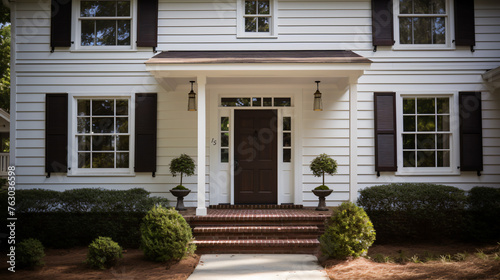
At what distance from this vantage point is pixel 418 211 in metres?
6.71

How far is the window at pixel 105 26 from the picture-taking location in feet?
27.1

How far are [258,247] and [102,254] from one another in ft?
7.73

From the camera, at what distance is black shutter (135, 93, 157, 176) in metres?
8.00

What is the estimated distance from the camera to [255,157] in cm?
827

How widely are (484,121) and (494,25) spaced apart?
204 centimetres

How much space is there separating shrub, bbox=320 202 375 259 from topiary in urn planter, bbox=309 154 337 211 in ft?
5.35

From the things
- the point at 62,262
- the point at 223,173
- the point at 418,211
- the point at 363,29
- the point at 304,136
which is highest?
the point at 363,29

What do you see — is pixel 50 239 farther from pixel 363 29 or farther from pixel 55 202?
pixel 363 29

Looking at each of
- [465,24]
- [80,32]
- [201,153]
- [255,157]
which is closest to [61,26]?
[80,32]

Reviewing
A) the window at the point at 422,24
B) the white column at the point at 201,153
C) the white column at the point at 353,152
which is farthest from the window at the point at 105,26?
the window at the point at 422,24

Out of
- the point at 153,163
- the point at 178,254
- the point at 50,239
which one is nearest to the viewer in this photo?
the point at 178,254

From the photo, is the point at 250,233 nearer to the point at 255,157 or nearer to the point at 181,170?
the point at 181,170

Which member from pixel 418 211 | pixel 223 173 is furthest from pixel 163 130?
pixel 418 211

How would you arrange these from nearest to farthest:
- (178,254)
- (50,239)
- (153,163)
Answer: (178,254) < (50,239) < (153,163)
